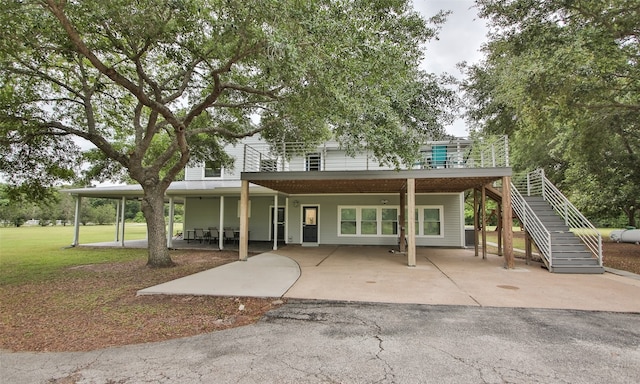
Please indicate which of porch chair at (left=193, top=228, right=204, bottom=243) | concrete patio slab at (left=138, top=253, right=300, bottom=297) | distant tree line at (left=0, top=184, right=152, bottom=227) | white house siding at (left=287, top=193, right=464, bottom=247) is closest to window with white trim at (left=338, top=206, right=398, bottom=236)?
white house siding at (left=287, top=193, right=464, bottom=247)

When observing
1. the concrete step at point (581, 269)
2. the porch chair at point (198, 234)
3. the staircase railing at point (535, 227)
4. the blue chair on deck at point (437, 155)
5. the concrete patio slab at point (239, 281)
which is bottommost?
the concrete patio slab at point (239, 281)

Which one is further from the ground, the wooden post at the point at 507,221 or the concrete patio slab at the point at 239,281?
the wooden post at the point at 507,221

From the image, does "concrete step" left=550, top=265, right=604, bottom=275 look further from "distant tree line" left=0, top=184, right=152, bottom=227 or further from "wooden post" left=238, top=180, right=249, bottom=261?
"distant tree line" left=0, top=184, right=152, bottom=227

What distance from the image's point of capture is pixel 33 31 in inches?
232

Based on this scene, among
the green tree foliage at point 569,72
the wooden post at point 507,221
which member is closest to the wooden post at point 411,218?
the wooden post at point 507,221

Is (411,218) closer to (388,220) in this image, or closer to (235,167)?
(388,220)

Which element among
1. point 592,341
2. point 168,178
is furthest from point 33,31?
point 592,341

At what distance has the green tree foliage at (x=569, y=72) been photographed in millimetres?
7383

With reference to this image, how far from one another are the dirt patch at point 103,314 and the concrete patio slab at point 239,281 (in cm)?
31

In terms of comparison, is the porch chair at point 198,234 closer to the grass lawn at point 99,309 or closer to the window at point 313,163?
the window at point 313,163

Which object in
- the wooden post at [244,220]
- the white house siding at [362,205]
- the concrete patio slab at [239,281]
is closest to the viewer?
the concrete patio slab at [239,281]

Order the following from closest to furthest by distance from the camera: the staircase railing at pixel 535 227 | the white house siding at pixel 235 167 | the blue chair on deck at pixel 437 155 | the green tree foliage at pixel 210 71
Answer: the green tree foliage at pixel 210 71 < the staircase railing at pixel 535 227 < the blue chair on deck at pixel 437 155 < the white house siding at pixel 235 167

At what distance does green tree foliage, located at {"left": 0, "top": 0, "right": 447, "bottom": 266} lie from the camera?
202 inches

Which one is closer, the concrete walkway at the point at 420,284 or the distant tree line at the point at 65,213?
the concrete walkway at the point at 420,284
